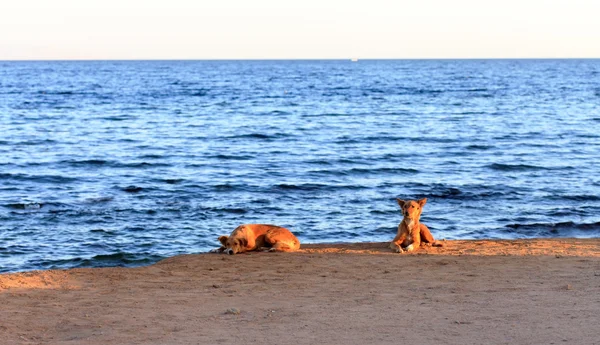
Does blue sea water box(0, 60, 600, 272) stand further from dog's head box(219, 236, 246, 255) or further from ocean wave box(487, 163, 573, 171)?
dog's head box(219, 236, 246, 255)

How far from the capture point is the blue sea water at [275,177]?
51.2 ft

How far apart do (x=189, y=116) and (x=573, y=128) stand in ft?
69.5

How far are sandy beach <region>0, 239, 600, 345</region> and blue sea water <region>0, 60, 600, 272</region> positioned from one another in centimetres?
290

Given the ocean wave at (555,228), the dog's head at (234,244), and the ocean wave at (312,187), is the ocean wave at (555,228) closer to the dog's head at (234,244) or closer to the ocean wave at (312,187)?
the ocean wave at (312,187)

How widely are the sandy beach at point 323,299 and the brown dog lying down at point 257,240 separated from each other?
1.02 feet

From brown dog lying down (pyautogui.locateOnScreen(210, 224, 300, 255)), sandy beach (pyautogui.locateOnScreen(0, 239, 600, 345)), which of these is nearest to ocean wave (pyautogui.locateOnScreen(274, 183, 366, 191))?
brown dog lying down (pyautogui.locateOnScreen(210, 224, 300, 255))

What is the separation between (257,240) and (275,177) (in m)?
10.0

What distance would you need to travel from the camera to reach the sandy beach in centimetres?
761

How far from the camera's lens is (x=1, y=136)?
3275cm

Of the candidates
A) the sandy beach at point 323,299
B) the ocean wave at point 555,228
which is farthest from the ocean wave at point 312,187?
the sandy beach at point 323,299

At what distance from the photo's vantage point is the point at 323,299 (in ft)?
30.0

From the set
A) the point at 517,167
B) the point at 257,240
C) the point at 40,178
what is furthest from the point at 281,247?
the point at 517,167

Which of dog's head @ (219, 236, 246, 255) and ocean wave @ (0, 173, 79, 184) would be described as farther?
ocean wave @ (0, 173, 79, 184)

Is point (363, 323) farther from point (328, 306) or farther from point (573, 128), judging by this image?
point (573, 128)
